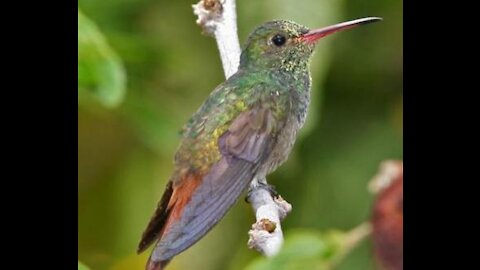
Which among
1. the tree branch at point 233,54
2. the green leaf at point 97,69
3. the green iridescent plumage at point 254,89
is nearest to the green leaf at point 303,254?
the tree branch at point 233,54

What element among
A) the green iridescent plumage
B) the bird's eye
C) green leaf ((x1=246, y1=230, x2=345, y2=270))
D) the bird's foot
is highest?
the bird's eye

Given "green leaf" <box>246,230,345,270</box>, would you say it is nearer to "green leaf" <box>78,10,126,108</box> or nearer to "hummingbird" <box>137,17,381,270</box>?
"hummingbird" <box>137,17,381,270</box>

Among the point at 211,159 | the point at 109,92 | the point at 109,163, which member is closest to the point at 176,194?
the point at 211,159

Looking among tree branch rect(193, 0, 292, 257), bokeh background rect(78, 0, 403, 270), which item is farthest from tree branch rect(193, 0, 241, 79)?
bokeh background rect(78, 0, 403, 270)

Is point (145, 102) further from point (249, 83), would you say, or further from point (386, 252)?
point (386, 252)

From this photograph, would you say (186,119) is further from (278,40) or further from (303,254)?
(303,254)

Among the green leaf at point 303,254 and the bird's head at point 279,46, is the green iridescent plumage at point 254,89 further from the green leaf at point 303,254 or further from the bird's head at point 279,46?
the green leaf at point 303,254
